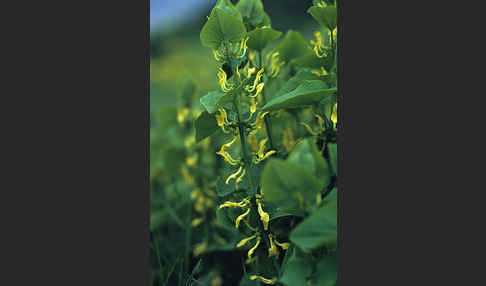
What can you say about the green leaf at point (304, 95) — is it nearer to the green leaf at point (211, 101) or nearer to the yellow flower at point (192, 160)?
the green leaf at point (211, 101)

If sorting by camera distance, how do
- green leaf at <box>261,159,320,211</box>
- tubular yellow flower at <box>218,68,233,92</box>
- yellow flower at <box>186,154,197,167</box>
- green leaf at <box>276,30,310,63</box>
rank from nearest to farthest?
1. green leaf at <box>261,159,320,211</box>
2. tubular yellow flower at <box>218,68,233,92</box>
3. green leaf at <box>276,30,310,63</box>
4. yellow flower at <box>186,154,197,167</box>

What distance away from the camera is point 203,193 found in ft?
3.24

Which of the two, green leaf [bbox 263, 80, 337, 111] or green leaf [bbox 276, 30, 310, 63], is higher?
green leaf [bbox 276, 30, 310, 63]

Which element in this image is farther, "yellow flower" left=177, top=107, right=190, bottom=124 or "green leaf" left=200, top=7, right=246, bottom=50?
"yellow flower" left=177, top=107, right=190, bottom=124

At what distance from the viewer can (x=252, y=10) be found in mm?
664

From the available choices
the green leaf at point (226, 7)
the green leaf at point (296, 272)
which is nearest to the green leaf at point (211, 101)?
the green leaf at point (226, 7)

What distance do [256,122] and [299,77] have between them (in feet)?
0.33

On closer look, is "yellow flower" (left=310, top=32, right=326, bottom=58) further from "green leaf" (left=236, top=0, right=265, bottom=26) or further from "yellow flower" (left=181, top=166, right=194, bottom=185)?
"yellow flower" (left=181, top=166, right=194, bottom=185)

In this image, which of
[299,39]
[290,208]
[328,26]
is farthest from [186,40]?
[290,208]

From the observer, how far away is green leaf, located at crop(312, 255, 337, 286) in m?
0.51

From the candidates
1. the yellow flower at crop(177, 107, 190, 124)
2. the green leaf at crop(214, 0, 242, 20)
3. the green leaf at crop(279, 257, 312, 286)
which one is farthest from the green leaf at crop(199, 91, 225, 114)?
the yellow flower at crop(177, 107, 190, 124)

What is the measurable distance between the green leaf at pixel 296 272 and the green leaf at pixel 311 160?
0.34 feet

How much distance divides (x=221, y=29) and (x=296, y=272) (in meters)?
0.32

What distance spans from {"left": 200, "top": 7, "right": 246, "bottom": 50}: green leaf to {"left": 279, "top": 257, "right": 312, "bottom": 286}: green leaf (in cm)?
30
